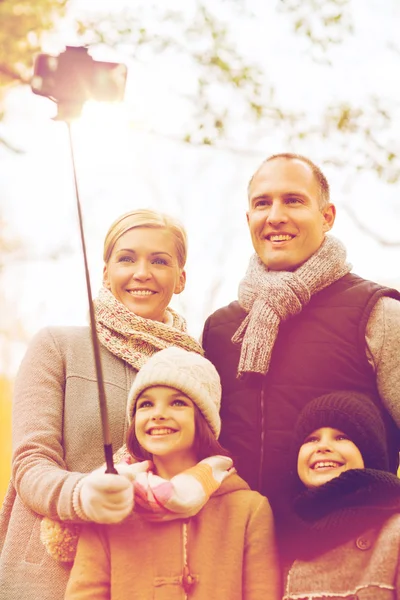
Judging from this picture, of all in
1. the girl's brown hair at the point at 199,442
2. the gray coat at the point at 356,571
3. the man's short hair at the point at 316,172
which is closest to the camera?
the gray coat at the point at 356,571

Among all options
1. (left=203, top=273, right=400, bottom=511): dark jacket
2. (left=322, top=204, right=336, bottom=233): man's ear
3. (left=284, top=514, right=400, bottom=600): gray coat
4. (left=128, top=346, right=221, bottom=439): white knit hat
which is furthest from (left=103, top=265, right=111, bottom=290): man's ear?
(left=284, top=514, right=400, bottom=600): gray coat

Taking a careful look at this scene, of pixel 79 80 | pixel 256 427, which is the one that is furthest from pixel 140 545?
pixel 79 80

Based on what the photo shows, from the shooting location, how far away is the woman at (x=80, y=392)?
8.63 ft

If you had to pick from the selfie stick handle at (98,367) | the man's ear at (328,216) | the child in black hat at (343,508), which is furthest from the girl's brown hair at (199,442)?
the man's ear at (328,216)

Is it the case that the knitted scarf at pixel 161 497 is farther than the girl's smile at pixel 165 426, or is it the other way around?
the girl's smile at pixel 165 426

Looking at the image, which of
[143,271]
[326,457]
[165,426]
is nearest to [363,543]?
[326,457]

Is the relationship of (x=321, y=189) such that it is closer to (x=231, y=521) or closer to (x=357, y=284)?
(x=357, y=284)

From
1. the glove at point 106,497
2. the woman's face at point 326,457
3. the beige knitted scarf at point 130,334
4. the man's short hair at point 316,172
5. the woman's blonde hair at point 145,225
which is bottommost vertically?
the glove at point 106,497

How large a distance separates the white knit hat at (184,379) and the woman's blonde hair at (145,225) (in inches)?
20.6

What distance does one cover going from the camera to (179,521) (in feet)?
8.64

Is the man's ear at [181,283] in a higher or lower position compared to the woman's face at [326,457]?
higher

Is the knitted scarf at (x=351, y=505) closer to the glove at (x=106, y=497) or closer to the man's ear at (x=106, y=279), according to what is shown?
the glove at (x=106, y=497)

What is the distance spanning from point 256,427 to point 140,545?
0.59 meters

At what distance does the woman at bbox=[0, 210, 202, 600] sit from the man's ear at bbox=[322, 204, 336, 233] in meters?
0.55
